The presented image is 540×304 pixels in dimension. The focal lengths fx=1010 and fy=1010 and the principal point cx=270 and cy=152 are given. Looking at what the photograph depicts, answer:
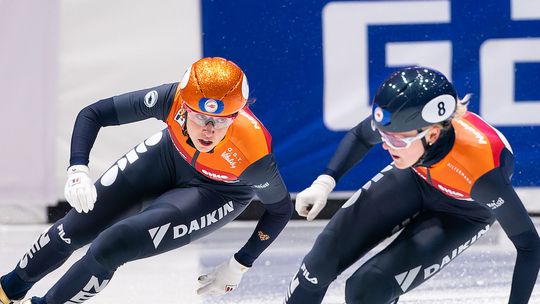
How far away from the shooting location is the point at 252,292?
469cm

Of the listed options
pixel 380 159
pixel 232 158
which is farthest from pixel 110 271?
pixel 380 159

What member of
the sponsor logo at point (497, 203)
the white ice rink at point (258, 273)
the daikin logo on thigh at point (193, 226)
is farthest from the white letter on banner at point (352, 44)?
the sponsor logo at point (497, 203)

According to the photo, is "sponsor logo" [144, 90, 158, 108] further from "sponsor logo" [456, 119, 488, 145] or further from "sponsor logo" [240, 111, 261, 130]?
"sponsor logo" [456, 119, 488, 145]

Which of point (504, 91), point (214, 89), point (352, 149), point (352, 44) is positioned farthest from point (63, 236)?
point (504, 91)

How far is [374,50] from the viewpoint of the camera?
6113mm

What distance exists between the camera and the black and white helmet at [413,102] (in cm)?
345

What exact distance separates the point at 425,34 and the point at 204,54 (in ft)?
4.39

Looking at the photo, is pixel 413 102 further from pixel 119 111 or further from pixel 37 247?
pixel 37 247

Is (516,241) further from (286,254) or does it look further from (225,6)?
(225,6)

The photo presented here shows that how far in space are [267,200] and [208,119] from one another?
16.8 inches

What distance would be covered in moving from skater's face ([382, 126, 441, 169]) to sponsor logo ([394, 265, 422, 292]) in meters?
0.38

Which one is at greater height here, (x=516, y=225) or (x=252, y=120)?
(x=252, y=120)

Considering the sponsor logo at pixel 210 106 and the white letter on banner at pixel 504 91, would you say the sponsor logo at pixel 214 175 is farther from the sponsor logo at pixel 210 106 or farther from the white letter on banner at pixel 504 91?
the white letter on banner at pixel 504 91

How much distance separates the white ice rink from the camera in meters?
4.59
